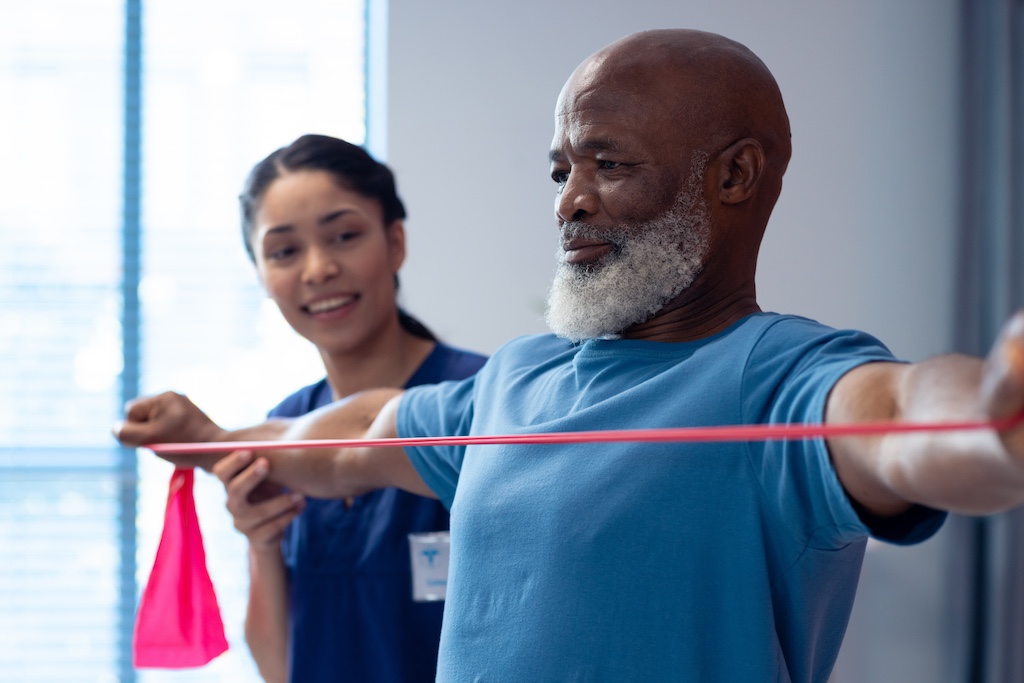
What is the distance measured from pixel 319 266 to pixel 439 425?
17.9 inches

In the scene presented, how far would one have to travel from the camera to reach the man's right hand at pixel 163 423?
1.27 meters

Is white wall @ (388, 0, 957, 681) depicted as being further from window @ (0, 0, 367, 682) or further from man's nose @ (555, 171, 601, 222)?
man's nose @ (555, 171, 601, 222)

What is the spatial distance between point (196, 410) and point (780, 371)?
2.69 feet

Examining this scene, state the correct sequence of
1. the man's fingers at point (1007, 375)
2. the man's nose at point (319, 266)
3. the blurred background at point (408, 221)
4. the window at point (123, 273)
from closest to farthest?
1. the man's fingers at point (1007, 375)
2. the man's nose at point (319, 266)
3. the blurred background at point (408, 221)
4. the window at point (123, 273)

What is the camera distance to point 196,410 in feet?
4.37

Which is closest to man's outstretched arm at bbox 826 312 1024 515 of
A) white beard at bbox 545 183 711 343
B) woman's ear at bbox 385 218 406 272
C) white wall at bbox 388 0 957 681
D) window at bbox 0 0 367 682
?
white beard at bbox 545 183 711 343

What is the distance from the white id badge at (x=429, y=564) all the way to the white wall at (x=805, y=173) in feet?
4.19

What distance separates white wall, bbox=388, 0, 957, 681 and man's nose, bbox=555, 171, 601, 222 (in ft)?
5.40

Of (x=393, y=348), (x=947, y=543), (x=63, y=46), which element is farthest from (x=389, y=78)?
(x=947, y=543)

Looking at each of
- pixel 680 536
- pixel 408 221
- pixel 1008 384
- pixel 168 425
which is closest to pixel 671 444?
pixel 680 536

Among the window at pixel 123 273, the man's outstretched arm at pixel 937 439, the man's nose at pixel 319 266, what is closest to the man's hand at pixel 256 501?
the man's nose at pixel 319 266

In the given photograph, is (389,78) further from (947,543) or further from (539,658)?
(539,658)

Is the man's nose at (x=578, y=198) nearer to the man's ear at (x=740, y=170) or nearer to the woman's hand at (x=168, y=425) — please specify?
the man's ear at (x=740, y=170)

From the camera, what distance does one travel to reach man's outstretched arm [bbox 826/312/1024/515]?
569 millimetres
